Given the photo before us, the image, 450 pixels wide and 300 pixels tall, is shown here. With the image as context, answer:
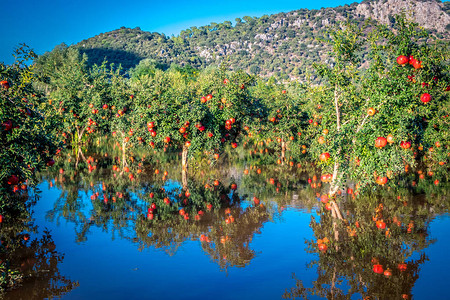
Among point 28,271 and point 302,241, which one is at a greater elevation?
point 302,241

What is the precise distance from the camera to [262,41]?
133375 millimetres

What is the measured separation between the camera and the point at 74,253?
37.0 ft

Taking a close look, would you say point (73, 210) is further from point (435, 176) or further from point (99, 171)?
point (435, 176)

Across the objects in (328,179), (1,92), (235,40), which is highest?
(235,40)

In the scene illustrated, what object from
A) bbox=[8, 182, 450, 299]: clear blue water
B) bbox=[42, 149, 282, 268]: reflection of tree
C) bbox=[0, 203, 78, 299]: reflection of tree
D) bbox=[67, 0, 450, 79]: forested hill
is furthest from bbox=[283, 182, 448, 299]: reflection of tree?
bbox=[67, 0, 450, 79]: forested hill

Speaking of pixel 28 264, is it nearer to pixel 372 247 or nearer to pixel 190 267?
pixel 190 267

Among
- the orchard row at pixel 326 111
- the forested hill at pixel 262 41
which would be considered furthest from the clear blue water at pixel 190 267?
the forested hill at pixel 262 41

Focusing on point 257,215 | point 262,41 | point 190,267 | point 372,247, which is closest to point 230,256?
point 190,267

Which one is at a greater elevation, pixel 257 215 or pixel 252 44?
pixel 252 44

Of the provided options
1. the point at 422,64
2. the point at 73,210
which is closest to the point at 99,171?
the point at 73,210

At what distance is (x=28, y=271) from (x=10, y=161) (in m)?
3.31

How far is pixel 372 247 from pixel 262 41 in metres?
130

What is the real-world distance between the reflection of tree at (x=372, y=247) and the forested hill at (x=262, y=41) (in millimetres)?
86210

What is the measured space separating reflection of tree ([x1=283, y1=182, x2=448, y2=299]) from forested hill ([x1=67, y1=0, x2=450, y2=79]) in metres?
86.2
